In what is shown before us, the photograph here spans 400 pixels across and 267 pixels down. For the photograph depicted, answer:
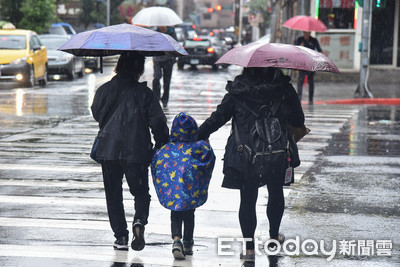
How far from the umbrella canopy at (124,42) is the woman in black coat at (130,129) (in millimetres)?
175

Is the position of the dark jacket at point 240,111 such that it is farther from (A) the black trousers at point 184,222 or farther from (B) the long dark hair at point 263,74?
(A) the black trousers at point 184,222

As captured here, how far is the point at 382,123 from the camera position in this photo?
1552cm

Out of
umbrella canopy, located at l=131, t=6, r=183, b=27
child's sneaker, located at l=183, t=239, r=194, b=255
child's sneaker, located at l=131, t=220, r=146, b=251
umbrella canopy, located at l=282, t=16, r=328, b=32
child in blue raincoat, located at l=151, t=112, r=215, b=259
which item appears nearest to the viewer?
child in blue raincoat, located at l=151, t=112, r=215, b=259

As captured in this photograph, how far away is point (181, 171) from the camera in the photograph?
564cm

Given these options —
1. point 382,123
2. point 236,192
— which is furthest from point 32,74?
point 236,192

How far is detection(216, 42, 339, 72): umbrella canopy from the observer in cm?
578

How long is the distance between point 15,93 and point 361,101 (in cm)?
986

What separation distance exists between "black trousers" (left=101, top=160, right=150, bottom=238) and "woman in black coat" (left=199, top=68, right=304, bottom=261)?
1.93 feet

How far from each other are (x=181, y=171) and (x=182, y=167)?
3 cm

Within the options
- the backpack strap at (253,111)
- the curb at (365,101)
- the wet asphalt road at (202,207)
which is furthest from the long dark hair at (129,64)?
the curb at (365,101)

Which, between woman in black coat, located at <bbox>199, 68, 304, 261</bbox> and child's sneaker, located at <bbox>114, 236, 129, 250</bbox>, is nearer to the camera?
woman in black coat, located at <bbox>199, 68, 304, 261</bbox>

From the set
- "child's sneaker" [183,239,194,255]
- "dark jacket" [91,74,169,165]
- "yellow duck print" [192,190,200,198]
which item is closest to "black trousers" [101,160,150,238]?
"dark jacket" [91,74,169,165]

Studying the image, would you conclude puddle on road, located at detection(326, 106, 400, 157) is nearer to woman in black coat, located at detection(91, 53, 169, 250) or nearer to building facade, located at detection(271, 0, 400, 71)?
woman in black coat, located at detection(91, 53, 169, 250)

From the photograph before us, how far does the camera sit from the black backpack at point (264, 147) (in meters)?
5.72
